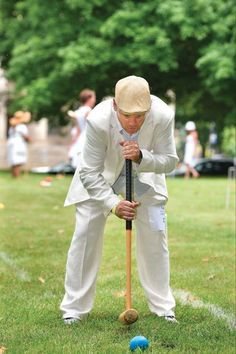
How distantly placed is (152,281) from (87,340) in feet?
2.77

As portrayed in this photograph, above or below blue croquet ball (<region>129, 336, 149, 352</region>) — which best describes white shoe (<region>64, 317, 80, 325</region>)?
below

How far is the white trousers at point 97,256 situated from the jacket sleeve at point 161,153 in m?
0.30

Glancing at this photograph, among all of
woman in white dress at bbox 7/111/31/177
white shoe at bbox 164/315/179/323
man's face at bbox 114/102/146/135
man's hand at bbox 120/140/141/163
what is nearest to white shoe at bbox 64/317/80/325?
white shoe at bbox 164/315/179/323

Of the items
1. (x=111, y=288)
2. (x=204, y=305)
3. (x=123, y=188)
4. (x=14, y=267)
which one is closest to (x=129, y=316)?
(x=123, y=188)

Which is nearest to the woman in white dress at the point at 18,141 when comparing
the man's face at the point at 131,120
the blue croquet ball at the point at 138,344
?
the man's face at the point at 131,120

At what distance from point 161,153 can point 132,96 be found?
610 millimetres

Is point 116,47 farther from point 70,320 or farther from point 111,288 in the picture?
point 70,320

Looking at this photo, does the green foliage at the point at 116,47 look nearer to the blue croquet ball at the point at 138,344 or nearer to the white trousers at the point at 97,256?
the white trousers at the point at 97,256

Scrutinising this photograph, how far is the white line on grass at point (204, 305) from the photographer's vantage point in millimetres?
5932

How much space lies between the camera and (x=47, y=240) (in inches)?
391

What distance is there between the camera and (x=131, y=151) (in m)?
5.22

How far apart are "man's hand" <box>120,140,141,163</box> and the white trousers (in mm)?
482

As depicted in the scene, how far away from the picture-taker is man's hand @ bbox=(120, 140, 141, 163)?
5.22 metres

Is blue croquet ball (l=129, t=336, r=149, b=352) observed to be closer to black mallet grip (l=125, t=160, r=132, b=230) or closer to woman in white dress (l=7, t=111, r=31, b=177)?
black mallet grip (l=125, t=160, r=132, b=230)
